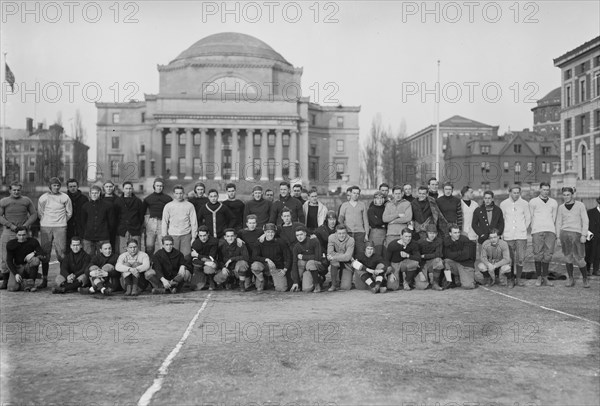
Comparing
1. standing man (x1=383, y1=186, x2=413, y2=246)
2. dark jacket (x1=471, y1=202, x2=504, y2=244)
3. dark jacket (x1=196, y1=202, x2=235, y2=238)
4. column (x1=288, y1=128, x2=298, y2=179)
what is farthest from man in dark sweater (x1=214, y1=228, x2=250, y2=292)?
column (x1=288, y1=128, x2=298, y2=179)

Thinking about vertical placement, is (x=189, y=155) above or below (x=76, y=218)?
above

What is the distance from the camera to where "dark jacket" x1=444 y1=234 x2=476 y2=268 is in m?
12.3

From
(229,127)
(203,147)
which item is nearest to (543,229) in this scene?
(229,127)

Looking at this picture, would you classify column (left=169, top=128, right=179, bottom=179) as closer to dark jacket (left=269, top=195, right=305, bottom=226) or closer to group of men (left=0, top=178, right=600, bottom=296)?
group of men (left=0, top=178, right=600, bottom=296)

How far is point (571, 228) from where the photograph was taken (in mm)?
12844

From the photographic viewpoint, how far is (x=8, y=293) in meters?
11.6

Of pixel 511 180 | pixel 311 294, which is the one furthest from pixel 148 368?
pixel 511 180

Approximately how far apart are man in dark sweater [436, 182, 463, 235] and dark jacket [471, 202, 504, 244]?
368 mm

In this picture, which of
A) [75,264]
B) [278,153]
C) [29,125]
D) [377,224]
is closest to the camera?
[75,264]

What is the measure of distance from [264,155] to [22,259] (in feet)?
215

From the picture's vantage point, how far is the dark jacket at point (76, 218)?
517 inches

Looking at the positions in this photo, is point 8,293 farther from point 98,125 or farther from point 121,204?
point 98,125

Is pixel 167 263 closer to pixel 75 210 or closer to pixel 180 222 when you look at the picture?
pixel 180 222

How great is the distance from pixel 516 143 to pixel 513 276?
76126mm
